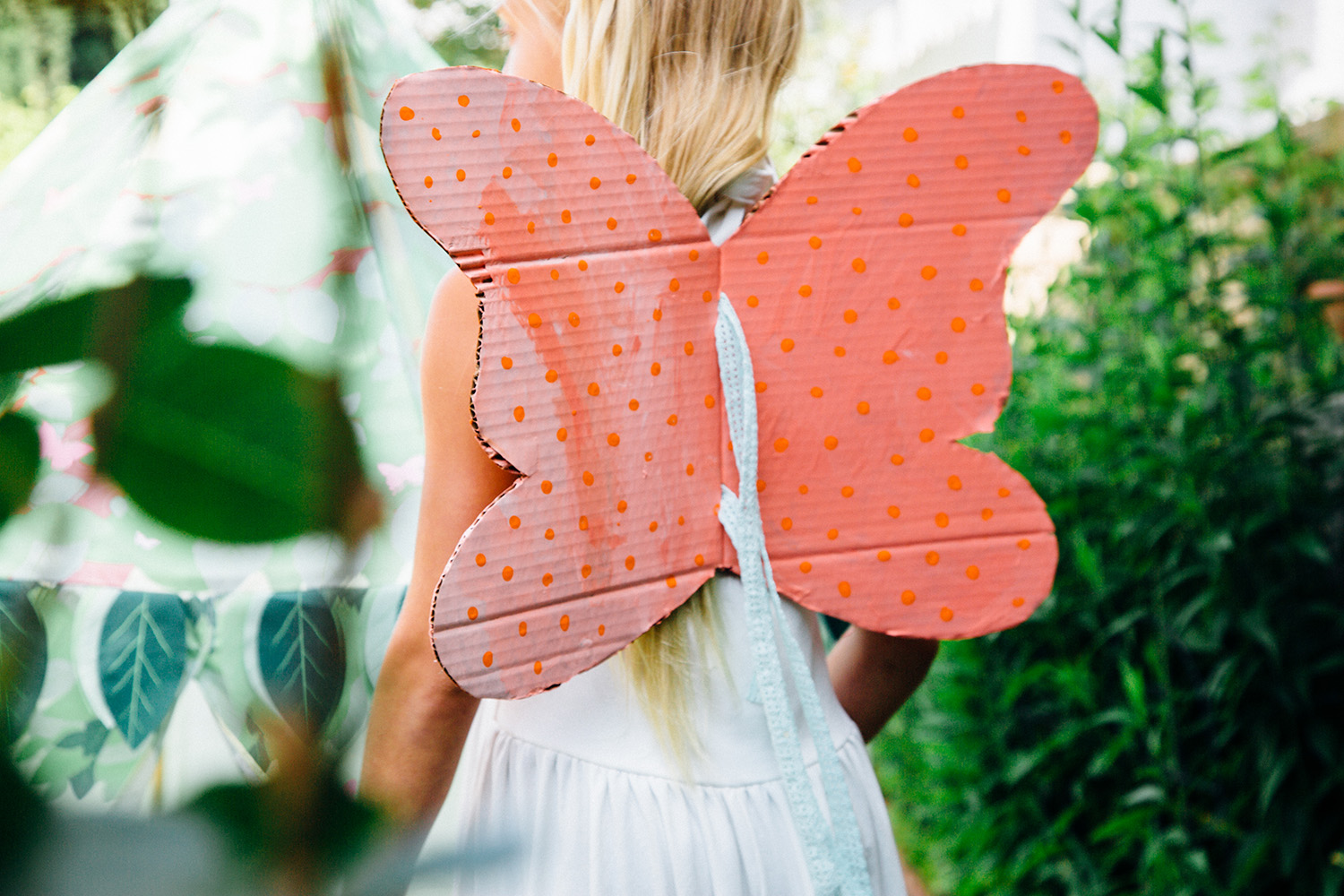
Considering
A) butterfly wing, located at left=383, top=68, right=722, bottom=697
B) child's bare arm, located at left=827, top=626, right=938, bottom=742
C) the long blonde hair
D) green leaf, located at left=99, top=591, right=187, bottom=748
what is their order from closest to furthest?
green leaf, located at left=99, top=591, right=187, bottom=748
butterfly wing, located at left=383, top=68, right=722, bottom=697
the long blonde hair
child's bare arm, located at left=827, top=626, right=938, bottom=742

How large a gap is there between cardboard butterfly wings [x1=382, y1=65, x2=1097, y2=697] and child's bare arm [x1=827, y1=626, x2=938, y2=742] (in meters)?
0.19

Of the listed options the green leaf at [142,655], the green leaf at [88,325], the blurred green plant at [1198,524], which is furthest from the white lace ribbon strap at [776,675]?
the blurred green plant at [1198,524]

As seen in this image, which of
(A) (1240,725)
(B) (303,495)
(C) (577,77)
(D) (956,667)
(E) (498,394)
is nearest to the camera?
(B) (303,495)

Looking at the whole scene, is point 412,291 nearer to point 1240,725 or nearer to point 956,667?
point 1240,725

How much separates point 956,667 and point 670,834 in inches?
66.3

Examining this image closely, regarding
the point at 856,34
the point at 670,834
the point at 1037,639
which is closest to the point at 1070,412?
the point at 1037,639

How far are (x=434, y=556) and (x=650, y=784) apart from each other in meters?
0.22

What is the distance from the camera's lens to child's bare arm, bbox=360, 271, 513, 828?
57 cm

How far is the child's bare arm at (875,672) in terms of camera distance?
2.73ft

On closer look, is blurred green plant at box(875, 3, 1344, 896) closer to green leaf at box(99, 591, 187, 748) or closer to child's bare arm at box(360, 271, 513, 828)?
child's bare arm at box(360, 271, 513, 828)

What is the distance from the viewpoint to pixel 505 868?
201 mm

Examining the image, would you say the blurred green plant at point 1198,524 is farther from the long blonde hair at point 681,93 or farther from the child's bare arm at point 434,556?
the child's bare arm at point 434,556

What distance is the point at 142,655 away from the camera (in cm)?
40

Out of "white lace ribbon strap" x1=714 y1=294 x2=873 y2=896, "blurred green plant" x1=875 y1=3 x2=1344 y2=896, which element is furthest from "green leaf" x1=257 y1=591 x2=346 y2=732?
"blurred green plant" x1=875 y1=3 x2=1344 y2=896
